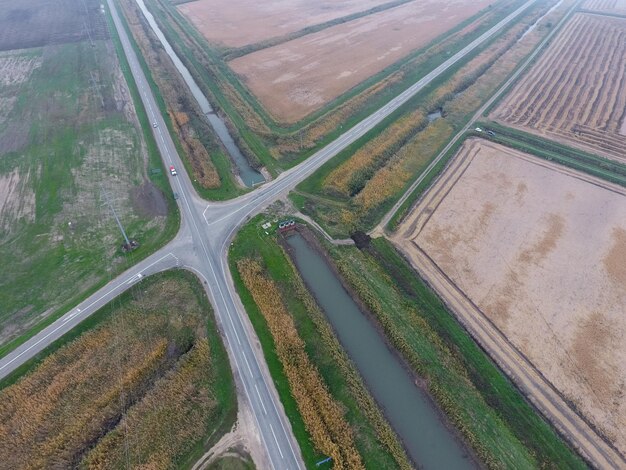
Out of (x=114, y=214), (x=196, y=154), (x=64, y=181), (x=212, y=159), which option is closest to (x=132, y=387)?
(x=114, y=214)

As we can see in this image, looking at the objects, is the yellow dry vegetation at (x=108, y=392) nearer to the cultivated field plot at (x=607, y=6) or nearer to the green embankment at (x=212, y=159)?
the green embankment at (x=212, y=159)

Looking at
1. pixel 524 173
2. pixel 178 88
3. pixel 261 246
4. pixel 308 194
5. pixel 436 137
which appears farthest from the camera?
pixel 178 88

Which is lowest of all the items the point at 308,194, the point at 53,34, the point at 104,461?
the point at 104,461

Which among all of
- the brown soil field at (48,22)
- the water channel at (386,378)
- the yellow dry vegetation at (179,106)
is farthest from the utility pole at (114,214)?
the brown soil field at (48,22)

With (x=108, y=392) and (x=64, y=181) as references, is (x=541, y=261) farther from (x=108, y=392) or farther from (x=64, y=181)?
(x=64, y=181)

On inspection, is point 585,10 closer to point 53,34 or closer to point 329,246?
point 329,246

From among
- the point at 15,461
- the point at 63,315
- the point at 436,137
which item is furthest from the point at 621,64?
the point at 15,461

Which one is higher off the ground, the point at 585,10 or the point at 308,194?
the point at 585,10

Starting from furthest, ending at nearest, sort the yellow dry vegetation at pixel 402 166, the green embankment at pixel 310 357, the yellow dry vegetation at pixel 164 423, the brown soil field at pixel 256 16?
1. the brown soil field at pixel 256 16
2. the yellow dry vegetation at pixel 402 166
3. the green embankment at pixel 310 357
4. the yellow dry vegetation at pixel 164 423
